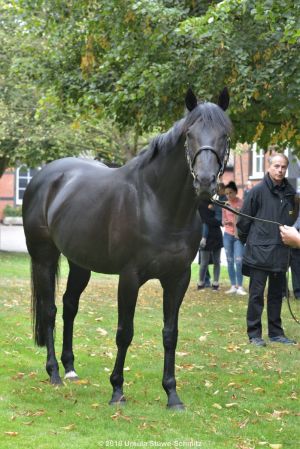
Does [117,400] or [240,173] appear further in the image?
[240,173]

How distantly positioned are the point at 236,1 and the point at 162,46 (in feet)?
11.9

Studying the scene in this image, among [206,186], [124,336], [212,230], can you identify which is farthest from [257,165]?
[206,186]

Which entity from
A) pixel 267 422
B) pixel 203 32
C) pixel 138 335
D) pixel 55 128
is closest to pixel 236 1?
pixel 203 32

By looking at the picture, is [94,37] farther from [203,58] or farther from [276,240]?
[276,240]

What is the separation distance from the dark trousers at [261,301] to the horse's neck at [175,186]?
3.69 meters

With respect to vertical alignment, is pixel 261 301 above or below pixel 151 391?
above

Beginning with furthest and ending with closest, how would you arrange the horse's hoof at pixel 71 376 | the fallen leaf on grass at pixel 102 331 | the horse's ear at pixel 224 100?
the fallen leaf on grass at pixel 102 331, the horse's hoof at pixel 71 376, the horse's ear at pixel 224 100

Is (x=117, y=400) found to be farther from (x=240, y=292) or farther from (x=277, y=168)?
(x=240, y=292)

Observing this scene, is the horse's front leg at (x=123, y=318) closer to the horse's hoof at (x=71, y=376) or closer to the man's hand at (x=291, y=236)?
the horse's hoof at (x=71, y=376)

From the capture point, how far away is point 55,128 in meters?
23.2

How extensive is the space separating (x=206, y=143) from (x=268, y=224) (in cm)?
421

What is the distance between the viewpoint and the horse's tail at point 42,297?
7.54m

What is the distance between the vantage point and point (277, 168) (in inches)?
369

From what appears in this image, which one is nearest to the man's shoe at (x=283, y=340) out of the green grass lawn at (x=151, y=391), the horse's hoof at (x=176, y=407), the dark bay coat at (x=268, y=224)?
the green grass lawn at (x=151, y=391)
